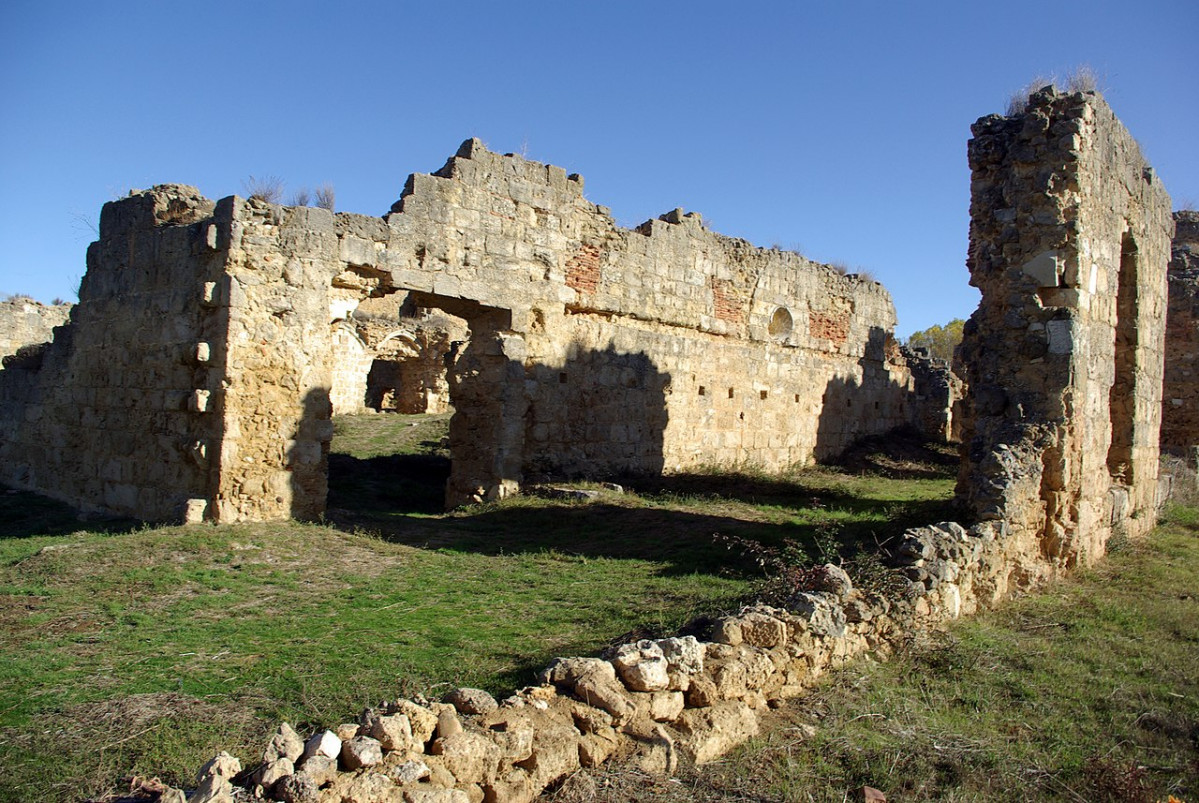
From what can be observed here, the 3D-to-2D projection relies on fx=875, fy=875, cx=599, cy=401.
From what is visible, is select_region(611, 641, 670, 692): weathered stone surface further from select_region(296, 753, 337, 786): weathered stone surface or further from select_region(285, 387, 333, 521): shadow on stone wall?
select_region(285, 387, 333, 521): shadow on stone wall

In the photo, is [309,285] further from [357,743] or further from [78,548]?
[357,743]

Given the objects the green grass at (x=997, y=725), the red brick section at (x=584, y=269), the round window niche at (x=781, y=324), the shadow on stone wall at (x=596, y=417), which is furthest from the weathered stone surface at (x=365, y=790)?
the round window niche at (x=781, y=324)

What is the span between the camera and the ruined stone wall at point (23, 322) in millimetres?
18125

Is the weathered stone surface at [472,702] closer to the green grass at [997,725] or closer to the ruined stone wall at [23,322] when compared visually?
the green grass at [997,725]

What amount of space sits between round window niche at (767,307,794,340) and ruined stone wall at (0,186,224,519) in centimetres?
989

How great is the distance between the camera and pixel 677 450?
14180 millimetres

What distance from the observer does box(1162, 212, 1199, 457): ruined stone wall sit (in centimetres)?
1661

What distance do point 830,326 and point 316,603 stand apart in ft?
42.6

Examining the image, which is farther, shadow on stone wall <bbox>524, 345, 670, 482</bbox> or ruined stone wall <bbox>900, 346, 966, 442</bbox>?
ruined stone wall <bbox>900, 346, 966, 442</bbox>

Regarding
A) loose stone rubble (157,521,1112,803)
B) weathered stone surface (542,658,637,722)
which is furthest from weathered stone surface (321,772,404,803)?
weathered stone surface (542,658,637,722)

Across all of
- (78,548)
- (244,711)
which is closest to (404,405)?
(78,548)

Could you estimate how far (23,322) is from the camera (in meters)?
18.4

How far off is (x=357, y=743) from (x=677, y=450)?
1107 centimetres

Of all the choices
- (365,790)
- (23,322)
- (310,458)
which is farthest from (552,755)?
(23,322)
